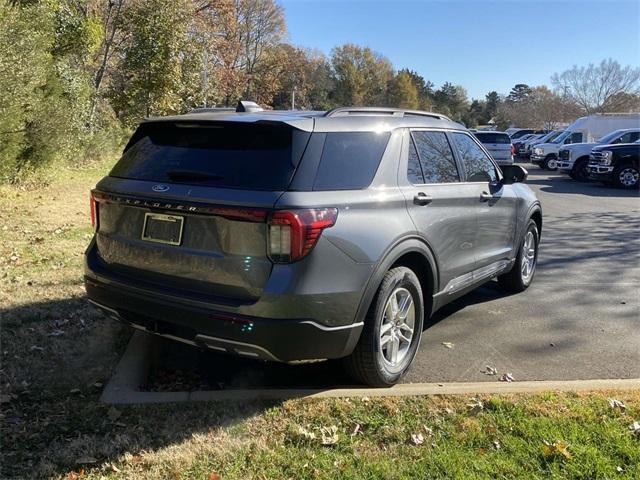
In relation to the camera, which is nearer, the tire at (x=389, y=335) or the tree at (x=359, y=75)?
the tire at (x=389, y=335)

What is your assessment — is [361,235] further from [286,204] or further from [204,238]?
[204,238]

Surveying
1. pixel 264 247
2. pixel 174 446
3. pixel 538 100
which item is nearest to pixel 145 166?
pixel 264 247

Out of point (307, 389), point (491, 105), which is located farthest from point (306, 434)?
point (491, 105)

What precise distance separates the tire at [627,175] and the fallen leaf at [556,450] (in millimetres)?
16936

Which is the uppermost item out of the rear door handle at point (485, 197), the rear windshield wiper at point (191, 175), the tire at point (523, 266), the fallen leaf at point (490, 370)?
the rear windshield wiper at point (191, 175)

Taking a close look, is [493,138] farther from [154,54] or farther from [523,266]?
[523,266]

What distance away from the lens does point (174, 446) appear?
3.03 metres

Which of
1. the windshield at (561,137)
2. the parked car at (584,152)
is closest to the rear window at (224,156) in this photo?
the parked car at (584,152)

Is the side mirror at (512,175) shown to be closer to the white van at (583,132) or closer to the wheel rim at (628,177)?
the wheel rim at (628,177)

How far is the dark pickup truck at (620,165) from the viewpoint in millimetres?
17547

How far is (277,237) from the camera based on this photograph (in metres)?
3.01

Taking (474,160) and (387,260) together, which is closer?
(387,260)

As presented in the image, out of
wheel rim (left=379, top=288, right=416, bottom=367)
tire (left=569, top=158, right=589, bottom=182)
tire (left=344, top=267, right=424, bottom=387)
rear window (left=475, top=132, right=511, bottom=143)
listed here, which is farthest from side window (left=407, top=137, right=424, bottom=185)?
rear window (left=475, top=132, right=511, bottom=143)

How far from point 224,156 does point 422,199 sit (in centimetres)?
144
